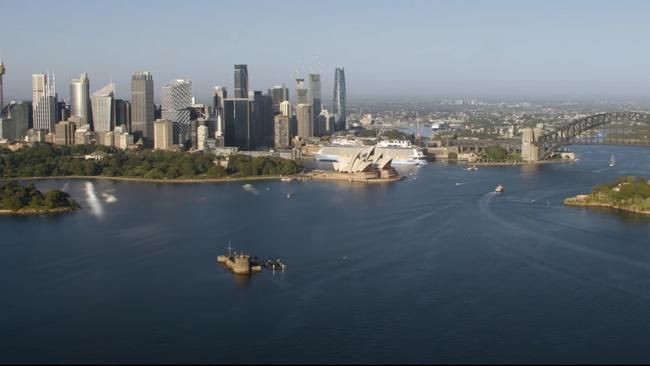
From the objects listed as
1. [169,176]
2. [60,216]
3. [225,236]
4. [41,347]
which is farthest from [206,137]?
[41,347]

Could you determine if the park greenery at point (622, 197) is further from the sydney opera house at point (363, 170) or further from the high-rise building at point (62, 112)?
the high-rise building at point (62, 112)

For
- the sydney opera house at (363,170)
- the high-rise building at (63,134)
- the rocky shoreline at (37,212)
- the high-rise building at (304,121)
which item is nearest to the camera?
→ the rocky shoreline at (37,212)

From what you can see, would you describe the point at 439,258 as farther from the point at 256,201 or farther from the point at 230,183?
the point at 230,183

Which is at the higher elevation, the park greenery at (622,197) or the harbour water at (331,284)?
the park greenery at (622,197)

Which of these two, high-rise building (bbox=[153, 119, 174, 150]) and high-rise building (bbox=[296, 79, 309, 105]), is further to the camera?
high-rise building (bbox=[296, 79, 309, 105])

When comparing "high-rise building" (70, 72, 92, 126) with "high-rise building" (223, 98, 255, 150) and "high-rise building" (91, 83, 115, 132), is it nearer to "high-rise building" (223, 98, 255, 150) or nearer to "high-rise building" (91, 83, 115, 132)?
"high-rise building" (91, 83, 115, 132)

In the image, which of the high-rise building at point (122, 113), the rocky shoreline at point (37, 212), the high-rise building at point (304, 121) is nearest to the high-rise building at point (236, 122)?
the high-rise building at point (122, 113)

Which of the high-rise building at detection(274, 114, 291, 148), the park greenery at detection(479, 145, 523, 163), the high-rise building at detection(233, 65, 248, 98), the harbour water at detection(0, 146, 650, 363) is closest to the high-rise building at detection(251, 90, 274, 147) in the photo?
the high-rise building at detection(274, 114, 291, 148)
